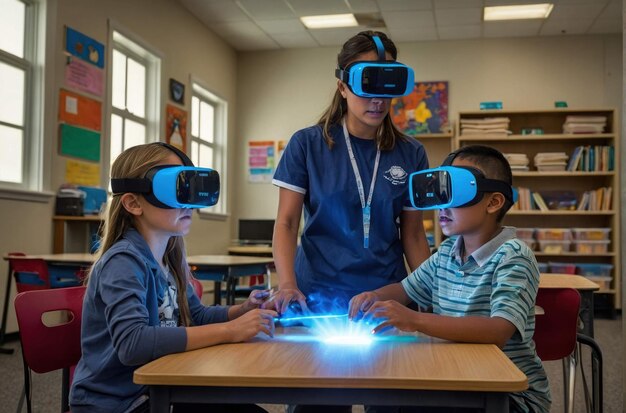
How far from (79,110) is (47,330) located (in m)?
3.87

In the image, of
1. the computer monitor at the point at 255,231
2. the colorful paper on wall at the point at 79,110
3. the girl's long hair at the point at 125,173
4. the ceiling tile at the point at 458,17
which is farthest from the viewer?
the computer monitor at the point at 255,231

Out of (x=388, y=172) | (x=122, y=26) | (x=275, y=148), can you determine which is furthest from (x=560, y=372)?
(x=275, y=148)

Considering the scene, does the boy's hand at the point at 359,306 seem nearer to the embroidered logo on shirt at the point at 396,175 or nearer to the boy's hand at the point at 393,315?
the boy's hand at the point at 393,315

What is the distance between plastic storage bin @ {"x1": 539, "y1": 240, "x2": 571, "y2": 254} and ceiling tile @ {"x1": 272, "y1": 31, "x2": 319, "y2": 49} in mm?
3528

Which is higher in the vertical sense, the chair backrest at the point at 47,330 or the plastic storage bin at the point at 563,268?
the chair backrest at the point at 47,330

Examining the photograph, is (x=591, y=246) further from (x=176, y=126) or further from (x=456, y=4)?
(x=176, y=126)

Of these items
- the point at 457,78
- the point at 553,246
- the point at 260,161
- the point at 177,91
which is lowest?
the point at 553,246

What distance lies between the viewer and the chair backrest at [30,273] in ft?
12.3

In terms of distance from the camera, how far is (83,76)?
516 cm

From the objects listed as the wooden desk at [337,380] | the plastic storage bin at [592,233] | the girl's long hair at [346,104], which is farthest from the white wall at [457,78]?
the wooden desk at [337,380]

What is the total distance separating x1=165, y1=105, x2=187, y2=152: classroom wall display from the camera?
657 cm

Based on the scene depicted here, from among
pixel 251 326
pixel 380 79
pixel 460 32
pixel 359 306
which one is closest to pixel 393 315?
pixel 359 306

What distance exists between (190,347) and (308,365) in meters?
0.27

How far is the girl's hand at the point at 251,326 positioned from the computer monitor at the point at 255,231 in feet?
21.4
